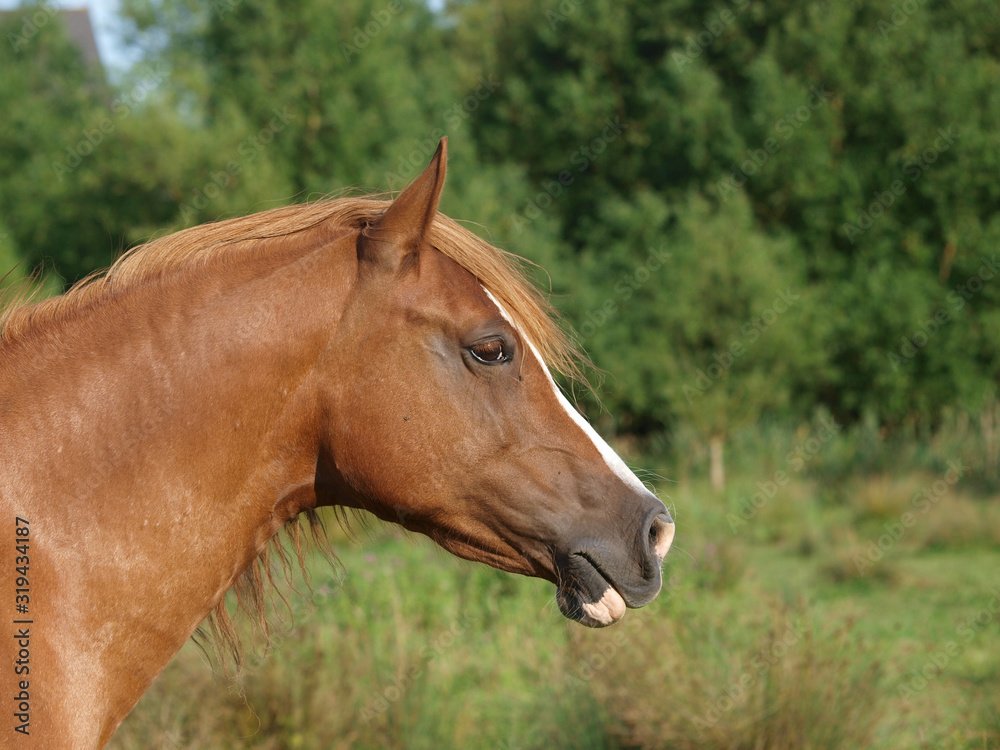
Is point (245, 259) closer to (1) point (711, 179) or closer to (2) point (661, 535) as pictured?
(2) point (661, 535)

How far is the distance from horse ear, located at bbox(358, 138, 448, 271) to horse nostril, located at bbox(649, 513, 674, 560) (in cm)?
81

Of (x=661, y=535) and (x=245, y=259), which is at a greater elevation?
(x=245, y=259)

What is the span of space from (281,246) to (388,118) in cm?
1101

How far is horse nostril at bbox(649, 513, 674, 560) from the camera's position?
1.85m

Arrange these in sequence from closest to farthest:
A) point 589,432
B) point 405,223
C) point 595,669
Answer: point 405,223 → point 589,432 → point 595,669

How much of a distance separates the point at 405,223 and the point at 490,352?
341 mm

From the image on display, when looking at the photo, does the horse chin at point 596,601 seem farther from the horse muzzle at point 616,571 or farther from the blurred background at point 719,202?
the blurred background at point 719,202

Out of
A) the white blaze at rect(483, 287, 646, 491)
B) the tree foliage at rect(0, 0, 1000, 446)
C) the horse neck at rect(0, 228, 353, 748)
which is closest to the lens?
the horse neck at rect(0, 228, 353, 748)

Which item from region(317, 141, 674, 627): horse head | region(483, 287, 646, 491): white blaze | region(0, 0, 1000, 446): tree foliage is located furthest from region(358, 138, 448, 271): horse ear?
region(0, 0, 1000, 446): tree foliage

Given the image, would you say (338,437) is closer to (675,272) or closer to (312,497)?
(312,497)

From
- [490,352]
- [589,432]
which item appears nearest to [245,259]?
[490,352]

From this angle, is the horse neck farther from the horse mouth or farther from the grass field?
the horse mouth

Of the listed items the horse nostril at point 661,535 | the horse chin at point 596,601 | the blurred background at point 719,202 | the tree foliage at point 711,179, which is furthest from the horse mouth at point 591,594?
the tree foliage at point 711,179

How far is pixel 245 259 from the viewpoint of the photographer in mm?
1844
